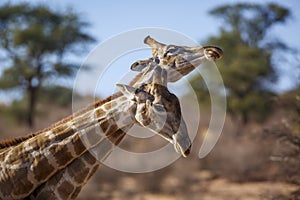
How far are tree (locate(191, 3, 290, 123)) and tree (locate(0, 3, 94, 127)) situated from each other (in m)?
6.18

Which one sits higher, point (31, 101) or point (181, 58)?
point (31, 101)

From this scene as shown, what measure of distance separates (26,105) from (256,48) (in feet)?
38.9

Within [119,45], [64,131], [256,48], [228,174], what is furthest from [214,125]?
[256,48]

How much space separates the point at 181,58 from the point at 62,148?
1317 mm

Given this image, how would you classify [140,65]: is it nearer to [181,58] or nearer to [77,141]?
[181,58]

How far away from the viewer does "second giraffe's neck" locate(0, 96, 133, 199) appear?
5496 millimetres

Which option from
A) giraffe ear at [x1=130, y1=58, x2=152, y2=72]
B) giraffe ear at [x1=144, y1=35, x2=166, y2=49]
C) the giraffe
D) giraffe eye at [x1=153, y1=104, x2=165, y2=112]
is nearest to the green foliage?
the giraffe

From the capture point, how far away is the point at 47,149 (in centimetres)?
556

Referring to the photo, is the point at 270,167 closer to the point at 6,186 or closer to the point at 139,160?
the point at 139,160

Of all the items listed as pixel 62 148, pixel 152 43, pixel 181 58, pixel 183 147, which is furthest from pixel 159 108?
pixel 62 148

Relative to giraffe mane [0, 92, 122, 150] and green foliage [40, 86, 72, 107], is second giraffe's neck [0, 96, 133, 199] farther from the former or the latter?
green foliage [40, 86, 72, 107]

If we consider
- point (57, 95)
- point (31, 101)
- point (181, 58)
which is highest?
point (57, 95)

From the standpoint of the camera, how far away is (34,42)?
27.9 m

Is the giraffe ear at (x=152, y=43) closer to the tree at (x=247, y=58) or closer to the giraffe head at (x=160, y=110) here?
the giraffe head at (x=160, y=110)
